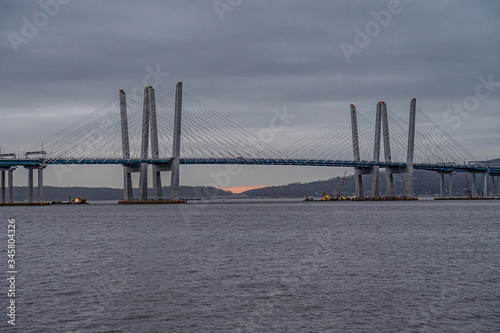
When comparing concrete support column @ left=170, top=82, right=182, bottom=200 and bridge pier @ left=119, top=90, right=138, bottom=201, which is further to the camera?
bridge pier @ left=119, top=90, right=138, bottom=201

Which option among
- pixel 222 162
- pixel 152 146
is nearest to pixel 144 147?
pixel 152 146

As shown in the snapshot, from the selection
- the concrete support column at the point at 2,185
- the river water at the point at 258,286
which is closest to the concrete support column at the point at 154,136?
the concrete support column at the point at 2,185

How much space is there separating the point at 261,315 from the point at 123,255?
16741 mm

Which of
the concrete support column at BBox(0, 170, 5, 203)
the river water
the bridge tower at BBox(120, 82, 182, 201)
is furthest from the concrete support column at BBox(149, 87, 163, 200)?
the river water

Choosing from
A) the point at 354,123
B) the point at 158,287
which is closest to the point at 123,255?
the point at 158,287

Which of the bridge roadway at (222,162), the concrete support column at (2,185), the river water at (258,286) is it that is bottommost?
the river water at (258,286)

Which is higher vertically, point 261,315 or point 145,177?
point 145,177

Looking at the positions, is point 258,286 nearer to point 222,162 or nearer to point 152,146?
point 152,146

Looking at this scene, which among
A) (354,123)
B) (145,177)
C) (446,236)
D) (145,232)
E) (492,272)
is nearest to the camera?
(492,272)

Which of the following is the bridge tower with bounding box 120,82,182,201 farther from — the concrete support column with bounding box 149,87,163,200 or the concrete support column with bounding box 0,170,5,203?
the concrete support column with bounding box 0,170,5,203

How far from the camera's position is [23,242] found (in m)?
42.7

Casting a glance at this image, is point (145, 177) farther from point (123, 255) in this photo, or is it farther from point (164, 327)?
point (164, 327)

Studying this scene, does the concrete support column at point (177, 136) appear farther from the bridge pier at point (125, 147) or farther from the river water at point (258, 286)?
the river water at point (258, 286)

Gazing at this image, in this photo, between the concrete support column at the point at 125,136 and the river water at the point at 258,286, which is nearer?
the river water at the point at 258,286
